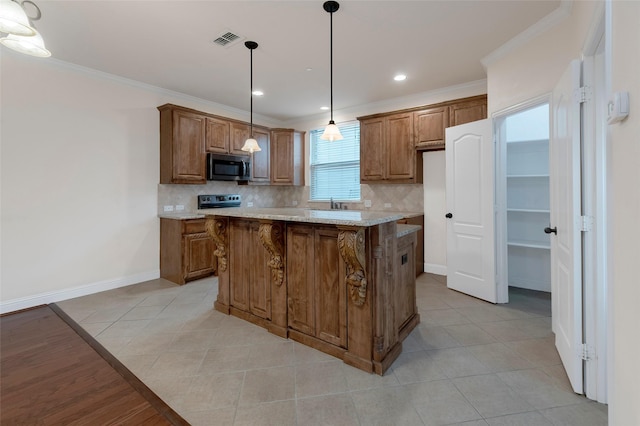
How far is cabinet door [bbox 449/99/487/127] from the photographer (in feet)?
12.5

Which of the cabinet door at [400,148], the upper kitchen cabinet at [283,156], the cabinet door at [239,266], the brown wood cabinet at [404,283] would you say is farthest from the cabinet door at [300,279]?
the upper kitchen cabinet at [283,156]

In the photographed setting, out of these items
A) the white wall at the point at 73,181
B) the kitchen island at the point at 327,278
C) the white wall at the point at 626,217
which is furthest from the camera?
the white wall at the point at 73,181

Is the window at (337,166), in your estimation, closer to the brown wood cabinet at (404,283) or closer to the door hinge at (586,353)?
the brown wood cabinet at (404,283)

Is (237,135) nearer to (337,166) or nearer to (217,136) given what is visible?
(217,136)

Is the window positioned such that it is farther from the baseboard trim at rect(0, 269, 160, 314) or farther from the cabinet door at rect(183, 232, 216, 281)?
the baseboard trim at rect(0, 269, 160, 314)

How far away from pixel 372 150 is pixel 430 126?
3.14 ft

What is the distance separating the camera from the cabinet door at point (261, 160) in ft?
17.6

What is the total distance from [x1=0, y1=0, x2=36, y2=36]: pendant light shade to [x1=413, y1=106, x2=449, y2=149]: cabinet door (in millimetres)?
4122

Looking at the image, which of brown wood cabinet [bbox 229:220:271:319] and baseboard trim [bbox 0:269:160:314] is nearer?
brown wood cabinet [bbox 229:220:271:319]

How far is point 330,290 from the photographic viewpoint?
88.6 inches

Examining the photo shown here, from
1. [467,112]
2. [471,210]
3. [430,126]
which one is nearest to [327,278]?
[471,210]

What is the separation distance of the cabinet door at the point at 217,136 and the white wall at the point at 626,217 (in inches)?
179

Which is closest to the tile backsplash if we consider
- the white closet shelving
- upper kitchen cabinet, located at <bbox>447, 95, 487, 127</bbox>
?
upper kitchen cabinet, located at <bbox>447, 95, 487, 127</bbox>

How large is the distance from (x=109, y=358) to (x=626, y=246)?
324 centimetres
